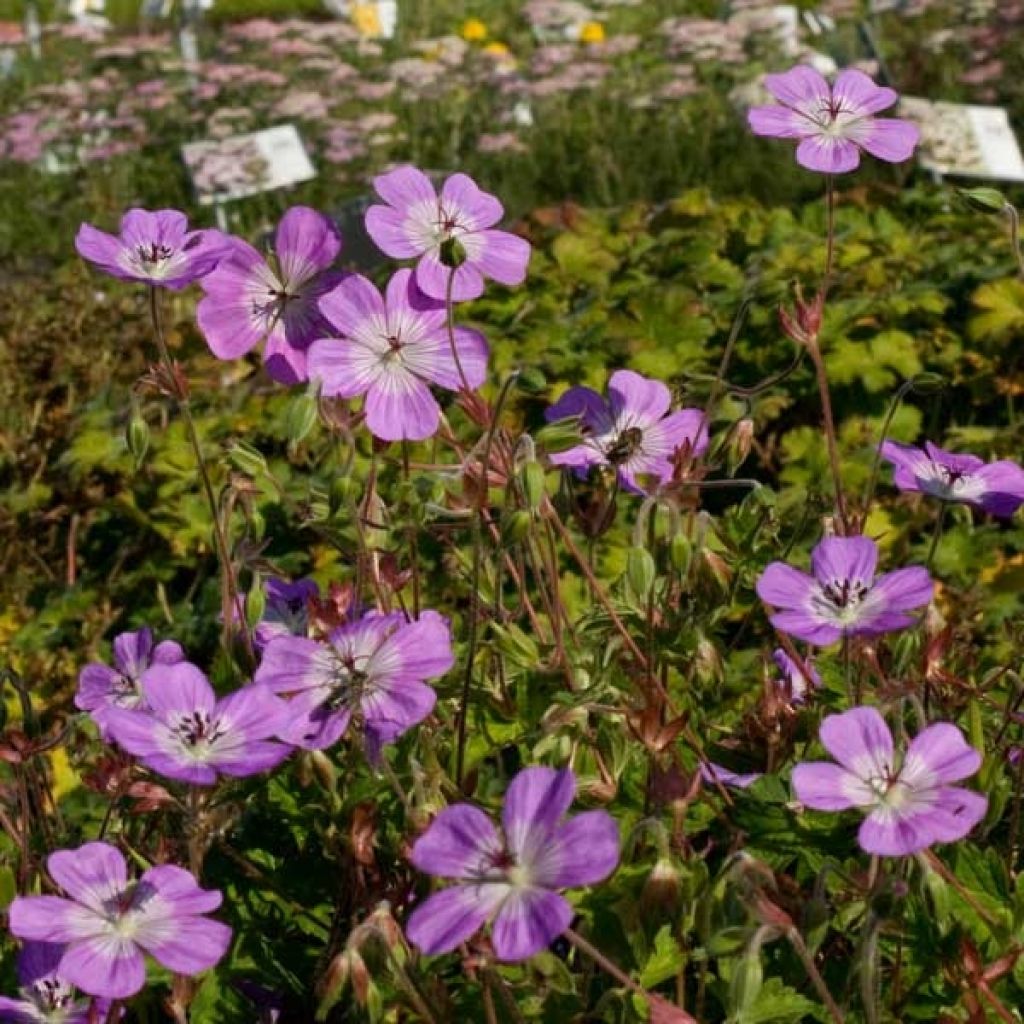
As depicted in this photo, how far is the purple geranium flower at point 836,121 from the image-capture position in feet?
4.91

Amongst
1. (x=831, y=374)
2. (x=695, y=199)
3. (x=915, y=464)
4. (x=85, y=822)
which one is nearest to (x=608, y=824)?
(x=915, y=464)

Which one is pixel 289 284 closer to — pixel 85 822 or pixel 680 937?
pixel 680 937

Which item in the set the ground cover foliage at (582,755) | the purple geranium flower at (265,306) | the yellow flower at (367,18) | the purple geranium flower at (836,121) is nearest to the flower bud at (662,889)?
the ground cover foliage at (582,755)

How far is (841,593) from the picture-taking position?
1284 mm

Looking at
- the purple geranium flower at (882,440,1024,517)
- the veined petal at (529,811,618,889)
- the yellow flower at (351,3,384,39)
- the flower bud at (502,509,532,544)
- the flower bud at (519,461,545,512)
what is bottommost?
the yellow flower at (351,3,384,39)

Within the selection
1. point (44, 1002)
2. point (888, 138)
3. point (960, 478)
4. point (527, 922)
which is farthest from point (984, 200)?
point (44, 1002)

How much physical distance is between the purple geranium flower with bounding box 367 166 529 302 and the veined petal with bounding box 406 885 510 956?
1.77 feet

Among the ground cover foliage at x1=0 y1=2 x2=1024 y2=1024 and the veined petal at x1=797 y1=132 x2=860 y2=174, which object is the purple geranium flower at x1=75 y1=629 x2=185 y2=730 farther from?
the veined petal at x1=797 y1=132 x2=860 y2=174

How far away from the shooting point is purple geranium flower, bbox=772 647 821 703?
154 centimetres

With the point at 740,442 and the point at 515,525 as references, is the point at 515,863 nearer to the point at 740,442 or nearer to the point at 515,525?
the point at 515,525

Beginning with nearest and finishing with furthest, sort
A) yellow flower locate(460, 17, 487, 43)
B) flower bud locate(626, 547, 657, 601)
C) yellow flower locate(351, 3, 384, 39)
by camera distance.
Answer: flower bud locate(626, 547, 657, 601) < yellow flower locate(351, 3, 384, 39) < yellow flower locate(460, 17, 487, 43)

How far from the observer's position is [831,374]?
3.15 meters

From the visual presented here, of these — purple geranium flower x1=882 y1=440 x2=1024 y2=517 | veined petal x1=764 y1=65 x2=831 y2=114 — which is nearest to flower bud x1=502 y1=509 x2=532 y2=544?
purple geranium flower x1=882 y1=440 x2=1024 y2=517

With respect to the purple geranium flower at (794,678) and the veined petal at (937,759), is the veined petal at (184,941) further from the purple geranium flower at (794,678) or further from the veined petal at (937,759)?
the purple geranium flower at (794,678)
